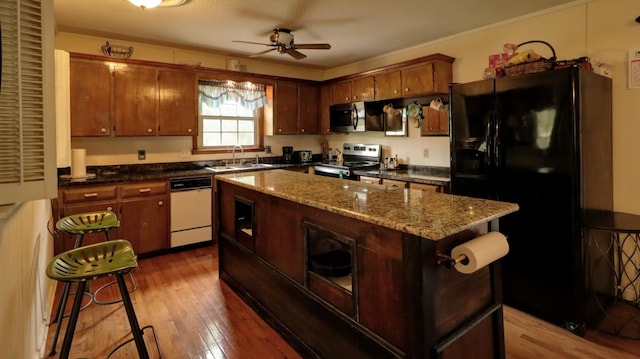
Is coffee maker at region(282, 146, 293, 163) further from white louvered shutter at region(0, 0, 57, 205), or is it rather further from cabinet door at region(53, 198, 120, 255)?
white louvered shutter at region(0, 0, 57, 205)

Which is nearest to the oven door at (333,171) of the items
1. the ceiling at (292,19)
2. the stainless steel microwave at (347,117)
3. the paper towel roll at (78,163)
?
the stainless steel microwave at (347,117)

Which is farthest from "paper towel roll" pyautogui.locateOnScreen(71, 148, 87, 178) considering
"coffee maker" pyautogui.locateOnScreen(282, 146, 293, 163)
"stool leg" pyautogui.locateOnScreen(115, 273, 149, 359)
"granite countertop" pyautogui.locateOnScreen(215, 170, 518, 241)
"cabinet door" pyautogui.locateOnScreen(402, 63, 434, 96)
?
"cabinet door" pyautogui.locateOnScreen(402, 63, 434, 96)

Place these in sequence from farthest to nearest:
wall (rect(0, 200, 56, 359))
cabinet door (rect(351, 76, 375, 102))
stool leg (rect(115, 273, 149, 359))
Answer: cabinet door (rect(351, 76, 375, 102)) < stool leg (rect(115, 273, 149, 359)) < wall (rect(0, 200, 56, 359))

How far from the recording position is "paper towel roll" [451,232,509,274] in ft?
4.48

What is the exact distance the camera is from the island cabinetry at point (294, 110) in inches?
204

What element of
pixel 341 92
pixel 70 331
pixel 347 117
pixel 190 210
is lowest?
pixel 70 331

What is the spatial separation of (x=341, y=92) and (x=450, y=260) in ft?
13.3

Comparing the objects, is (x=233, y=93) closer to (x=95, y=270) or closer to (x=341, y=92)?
(x=341, y=92)

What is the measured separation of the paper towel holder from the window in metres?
4.04

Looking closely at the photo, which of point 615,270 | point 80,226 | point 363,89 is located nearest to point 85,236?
point 80,226

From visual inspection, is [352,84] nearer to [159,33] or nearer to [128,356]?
[159,33]

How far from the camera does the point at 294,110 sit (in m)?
5.35

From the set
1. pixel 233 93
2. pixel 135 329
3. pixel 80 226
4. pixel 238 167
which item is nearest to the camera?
pixel 135 329

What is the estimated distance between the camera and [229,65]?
4.79 meters
